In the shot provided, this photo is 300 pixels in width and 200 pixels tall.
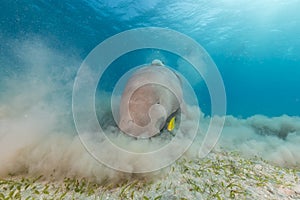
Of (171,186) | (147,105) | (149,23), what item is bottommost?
(171,186)

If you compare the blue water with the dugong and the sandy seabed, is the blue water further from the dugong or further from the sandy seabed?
the sandy seabed

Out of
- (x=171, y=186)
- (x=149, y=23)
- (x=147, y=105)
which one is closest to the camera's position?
(x=171, y=186)

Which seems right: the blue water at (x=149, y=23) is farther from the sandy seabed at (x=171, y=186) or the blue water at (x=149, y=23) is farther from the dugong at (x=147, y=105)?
the sandy seabed at (x=171, y=186)

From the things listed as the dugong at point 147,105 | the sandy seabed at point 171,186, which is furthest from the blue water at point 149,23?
the sandy seabed at point 171,186

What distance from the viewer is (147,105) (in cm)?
545

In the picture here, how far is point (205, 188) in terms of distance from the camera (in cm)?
367

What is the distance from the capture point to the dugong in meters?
5.35

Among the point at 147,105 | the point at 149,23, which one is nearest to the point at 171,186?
the point at 147,105

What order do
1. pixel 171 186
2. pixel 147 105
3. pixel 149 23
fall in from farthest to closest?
pixel 149 23 → pixel 147 105 → pixel 171 186

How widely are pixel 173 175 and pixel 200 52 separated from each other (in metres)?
25.7

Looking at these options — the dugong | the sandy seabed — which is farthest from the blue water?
the sandy seabed

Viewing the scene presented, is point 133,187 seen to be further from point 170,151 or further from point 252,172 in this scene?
point 252,172

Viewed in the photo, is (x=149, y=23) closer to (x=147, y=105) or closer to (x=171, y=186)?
(x=147, y=105)

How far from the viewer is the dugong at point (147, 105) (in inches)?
211
